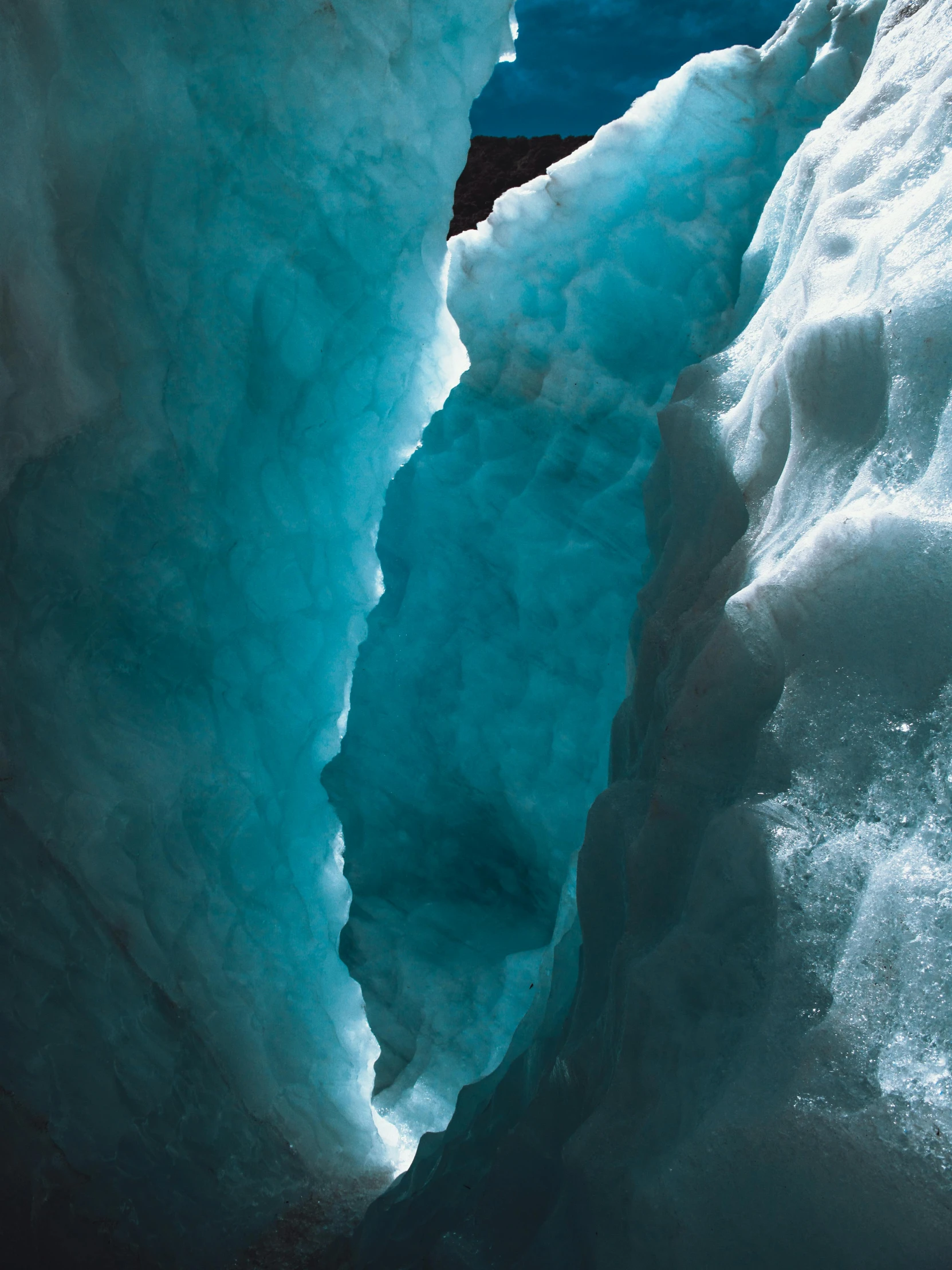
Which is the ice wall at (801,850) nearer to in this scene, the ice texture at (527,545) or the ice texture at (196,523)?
the ice texture at (196,523)

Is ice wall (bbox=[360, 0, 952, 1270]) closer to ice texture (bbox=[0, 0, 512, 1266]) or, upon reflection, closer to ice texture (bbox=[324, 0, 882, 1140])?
ice texture (bbox=[0, 0, 512, 1266])

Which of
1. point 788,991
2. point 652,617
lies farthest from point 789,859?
point 652,617

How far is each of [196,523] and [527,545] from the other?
1.34 meters

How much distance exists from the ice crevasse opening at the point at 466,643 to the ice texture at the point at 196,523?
0.01m

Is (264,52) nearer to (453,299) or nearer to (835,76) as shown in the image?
(453,299)

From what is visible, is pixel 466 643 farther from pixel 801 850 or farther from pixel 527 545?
pixel 801 850

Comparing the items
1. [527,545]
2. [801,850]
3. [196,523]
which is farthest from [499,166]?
[801,850]

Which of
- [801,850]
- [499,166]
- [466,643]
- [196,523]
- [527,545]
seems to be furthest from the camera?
[499,166]

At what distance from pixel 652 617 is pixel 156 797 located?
1443 mm

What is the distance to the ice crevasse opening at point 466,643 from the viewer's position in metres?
1.19

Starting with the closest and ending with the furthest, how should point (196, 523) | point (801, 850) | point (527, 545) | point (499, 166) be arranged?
point (801, 850)
point (196, 523)
point (527, 545)
point (499, 166)

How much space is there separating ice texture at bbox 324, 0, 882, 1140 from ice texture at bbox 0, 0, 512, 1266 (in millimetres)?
446

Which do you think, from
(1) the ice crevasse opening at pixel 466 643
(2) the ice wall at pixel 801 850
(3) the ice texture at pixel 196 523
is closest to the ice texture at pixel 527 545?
(1) the ice crevasse opening at pixel 466 643

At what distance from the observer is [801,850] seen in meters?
1.22
